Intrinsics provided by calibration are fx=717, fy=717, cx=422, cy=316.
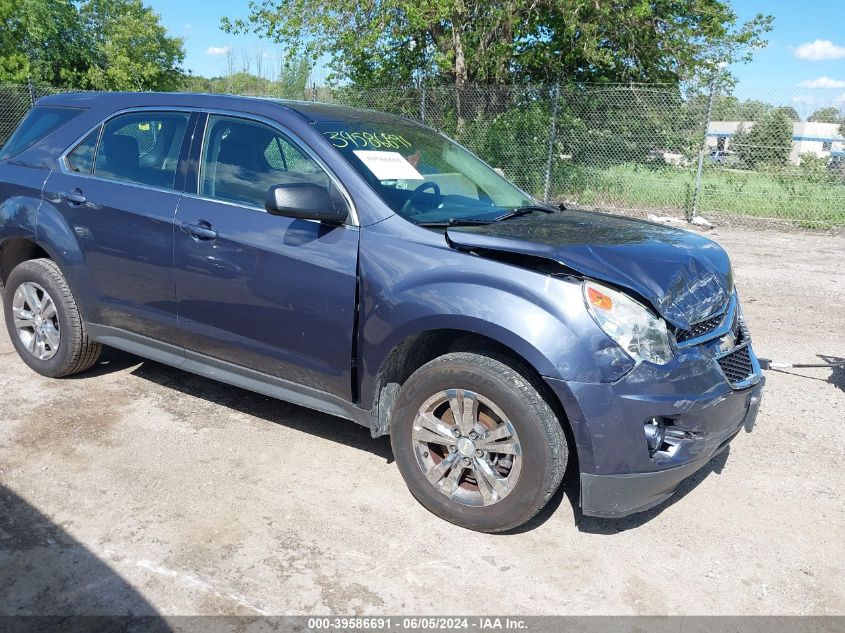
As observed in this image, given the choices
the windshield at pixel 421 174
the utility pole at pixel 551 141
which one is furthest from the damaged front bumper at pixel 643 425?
the utility pole at pixel 551 141

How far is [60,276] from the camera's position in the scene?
4.56 meters

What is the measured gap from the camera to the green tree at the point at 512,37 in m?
14.8

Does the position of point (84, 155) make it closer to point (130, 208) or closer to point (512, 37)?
point (130, 208)

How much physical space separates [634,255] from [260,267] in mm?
1793

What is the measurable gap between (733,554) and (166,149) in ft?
11.8

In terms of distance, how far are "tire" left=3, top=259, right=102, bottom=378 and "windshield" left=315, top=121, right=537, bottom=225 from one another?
2.11m

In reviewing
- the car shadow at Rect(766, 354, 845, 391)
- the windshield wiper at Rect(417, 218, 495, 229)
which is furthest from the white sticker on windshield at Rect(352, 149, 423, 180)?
the car shadow at Rect(766, 354, 845, 391)

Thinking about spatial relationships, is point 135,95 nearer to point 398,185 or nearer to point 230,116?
point 230,116

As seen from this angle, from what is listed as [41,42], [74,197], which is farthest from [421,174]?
[41,42]

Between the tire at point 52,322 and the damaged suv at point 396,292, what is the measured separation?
2cm

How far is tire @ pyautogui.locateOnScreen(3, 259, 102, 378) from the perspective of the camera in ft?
14.9

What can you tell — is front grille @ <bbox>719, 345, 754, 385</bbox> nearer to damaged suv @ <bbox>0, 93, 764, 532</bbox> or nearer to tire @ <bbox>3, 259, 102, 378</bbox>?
damaged suv @ <bbox>0, 93, 764, 532</bbox>

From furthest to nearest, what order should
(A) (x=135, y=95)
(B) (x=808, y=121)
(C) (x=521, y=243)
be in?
(B) (x=808, y=121), (A) (x=135, y=95), (C) (x=521, y=243)

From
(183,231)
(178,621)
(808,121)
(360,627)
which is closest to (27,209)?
(183,231)
